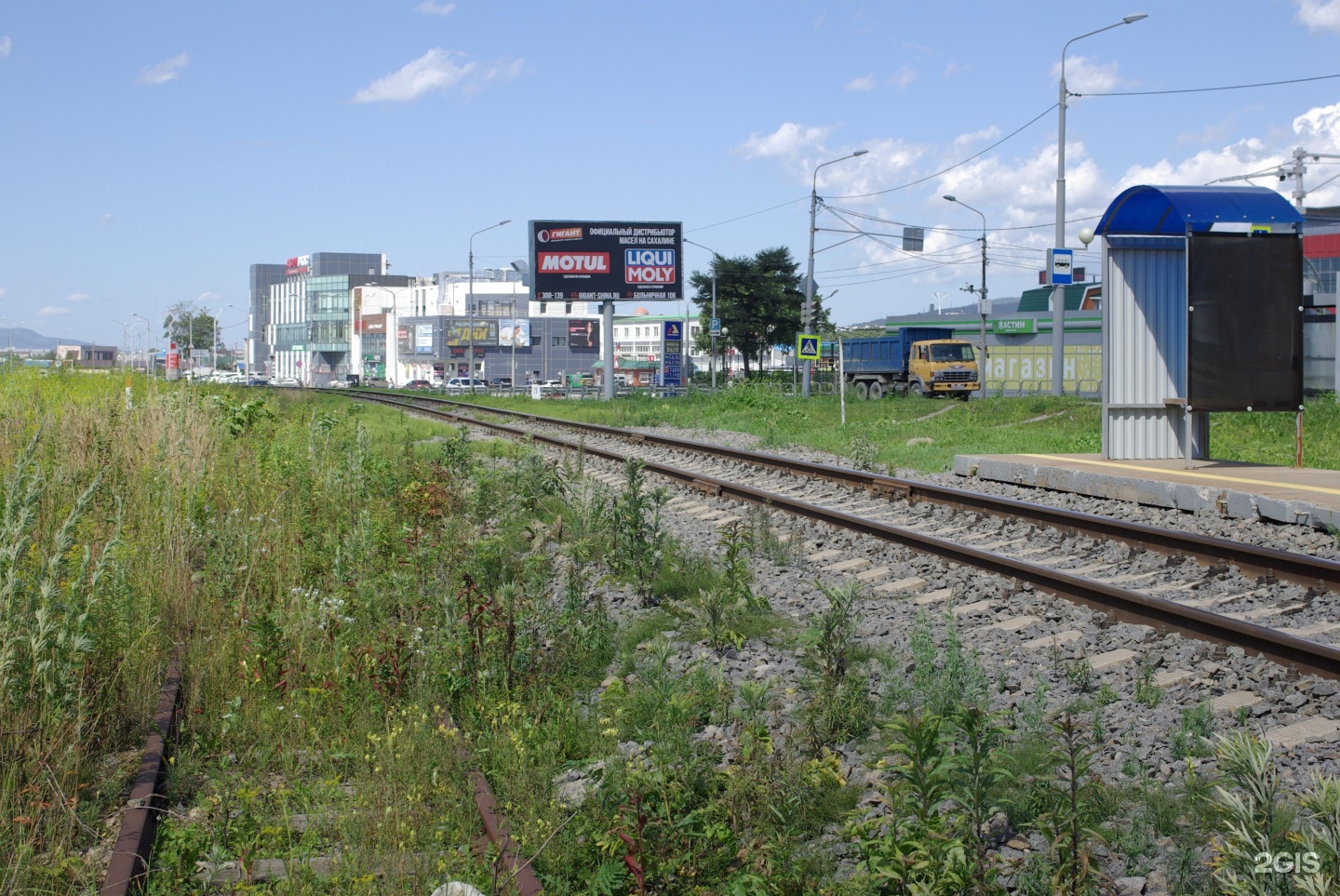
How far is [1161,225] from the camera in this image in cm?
1441

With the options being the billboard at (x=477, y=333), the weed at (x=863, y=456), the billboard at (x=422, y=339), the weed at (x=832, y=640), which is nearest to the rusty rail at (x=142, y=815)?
the weed at (x=832, y=640)

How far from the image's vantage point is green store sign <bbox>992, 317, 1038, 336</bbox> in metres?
70.8

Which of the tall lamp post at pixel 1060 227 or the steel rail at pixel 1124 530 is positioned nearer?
the steel rail at pixel 1124 530

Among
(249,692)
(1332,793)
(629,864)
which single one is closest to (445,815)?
(629,864)

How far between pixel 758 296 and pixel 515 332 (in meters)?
41.4

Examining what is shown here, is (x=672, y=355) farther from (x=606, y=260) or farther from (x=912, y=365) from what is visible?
(x=912, y=365)

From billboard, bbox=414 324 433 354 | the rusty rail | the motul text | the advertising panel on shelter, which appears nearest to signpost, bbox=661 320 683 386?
the motul text

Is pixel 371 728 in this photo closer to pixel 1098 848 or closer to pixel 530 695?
pixel 530 695

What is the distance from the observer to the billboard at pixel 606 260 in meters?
50.9

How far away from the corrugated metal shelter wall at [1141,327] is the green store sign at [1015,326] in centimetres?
→ 5766

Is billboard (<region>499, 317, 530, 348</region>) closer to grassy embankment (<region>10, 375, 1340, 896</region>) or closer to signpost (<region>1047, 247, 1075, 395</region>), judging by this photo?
signpost (<region>1047, 247, 1075, 395</region>)

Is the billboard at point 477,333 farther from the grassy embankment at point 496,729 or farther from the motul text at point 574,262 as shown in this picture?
the grassy embankment at point 496,729

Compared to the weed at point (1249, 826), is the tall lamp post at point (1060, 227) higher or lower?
higher

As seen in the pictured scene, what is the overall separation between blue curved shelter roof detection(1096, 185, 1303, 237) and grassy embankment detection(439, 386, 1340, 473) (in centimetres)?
390
